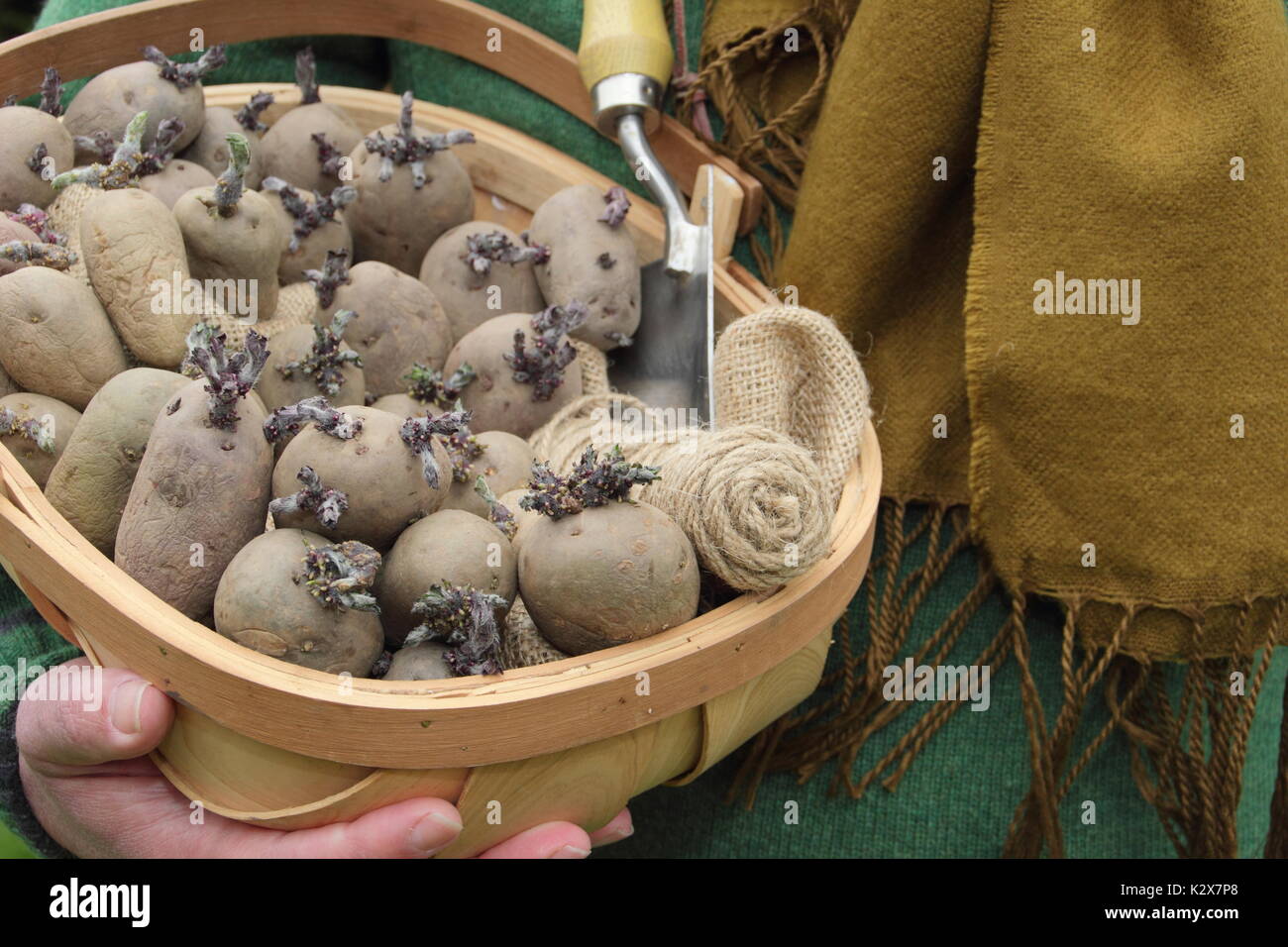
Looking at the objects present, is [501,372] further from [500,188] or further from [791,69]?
[791,69]

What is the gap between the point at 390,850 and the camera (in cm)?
73

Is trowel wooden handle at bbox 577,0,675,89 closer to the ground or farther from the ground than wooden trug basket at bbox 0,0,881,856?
farther from the ground

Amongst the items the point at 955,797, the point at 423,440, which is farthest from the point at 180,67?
the point at 955,797

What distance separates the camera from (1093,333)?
3.13 feet

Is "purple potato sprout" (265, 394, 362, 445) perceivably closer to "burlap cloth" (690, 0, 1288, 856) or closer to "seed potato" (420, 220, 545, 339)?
"seed potato" (420, 220, 545, 339)

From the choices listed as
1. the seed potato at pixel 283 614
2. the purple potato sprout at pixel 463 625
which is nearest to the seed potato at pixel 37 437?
the seed potato at pixel 283 614

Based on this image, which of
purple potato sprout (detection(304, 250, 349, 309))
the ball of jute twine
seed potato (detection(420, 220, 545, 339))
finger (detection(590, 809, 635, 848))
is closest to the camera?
the ball of jute twine

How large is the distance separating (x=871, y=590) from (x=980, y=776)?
0.22 metres

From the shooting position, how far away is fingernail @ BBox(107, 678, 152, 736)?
2.42 ft

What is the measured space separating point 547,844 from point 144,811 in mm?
314

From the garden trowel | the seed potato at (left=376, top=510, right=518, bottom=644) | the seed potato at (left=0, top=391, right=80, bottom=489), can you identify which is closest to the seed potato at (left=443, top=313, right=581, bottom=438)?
the garden trowel

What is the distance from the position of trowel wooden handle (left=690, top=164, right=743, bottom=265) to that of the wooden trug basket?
0.31m

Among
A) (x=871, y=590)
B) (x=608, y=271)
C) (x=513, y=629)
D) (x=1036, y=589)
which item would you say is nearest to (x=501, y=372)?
(x=608, y=271)

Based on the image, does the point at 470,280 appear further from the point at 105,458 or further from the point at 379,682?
the point at 379,682
